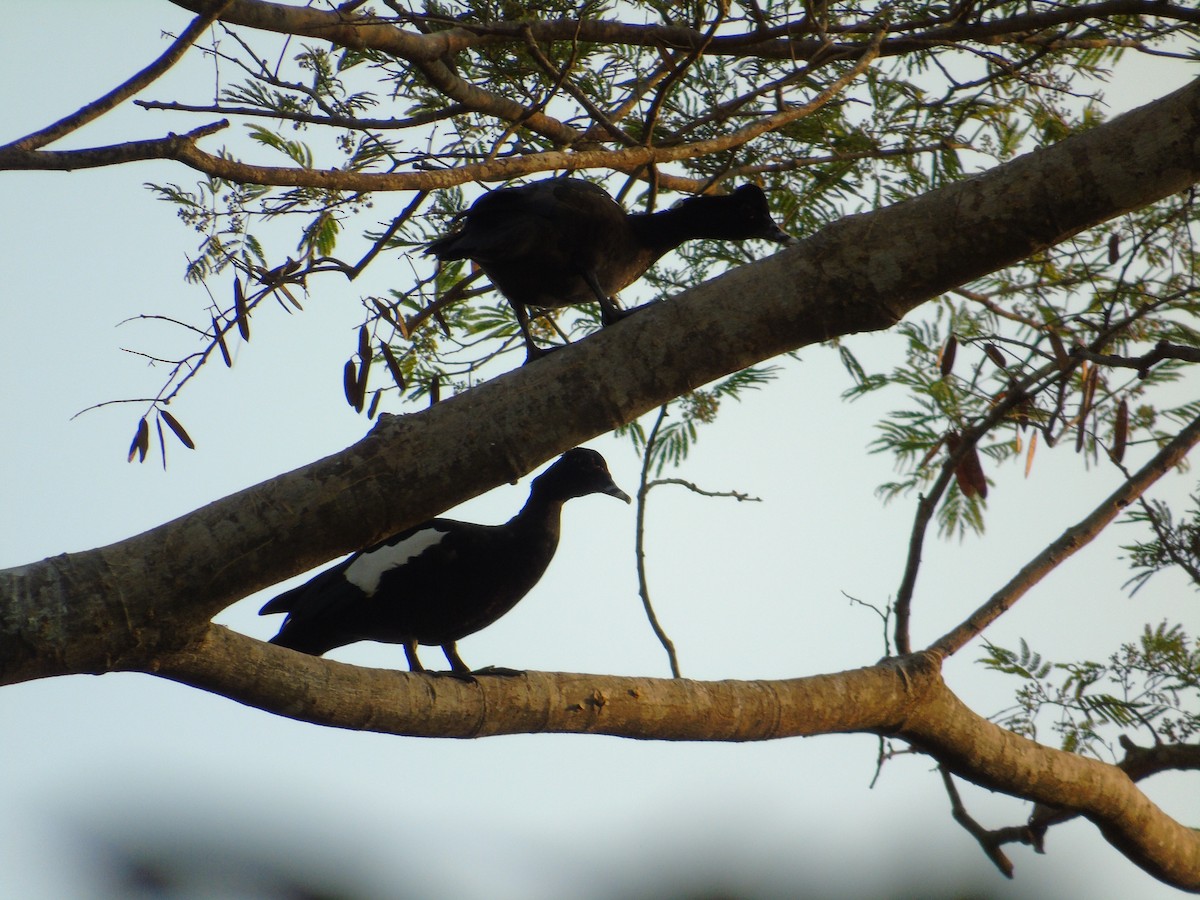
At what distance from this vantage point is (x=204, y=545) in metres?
2.03

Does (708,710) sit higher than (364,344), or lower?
lower

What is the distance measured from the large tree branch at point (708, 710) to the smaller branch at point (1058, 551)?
0.56 feet

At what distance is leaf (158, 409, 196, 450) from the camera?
2819 mm

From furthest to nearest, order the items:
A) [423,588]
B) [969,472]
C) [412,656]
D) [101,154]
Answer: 1. [412,656]
2. [423,588]
3. [969,472]
4. [101,154]

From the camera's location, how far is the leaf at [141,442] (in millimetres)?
2832

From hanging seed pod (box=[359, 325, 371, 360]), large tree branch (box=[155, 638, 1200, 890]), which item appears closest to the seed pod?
large tree branch (box=[155, 638, 1200, 890])

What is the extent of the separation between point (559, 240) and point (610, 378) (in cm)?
159

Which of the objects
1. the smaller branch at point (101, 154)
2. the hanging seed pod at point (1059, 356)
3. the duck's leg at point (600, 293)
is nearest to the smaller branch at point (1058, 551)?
the hanging seed pod at point (1059, 356)

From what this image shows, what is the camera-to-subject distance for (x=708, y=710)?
300cm

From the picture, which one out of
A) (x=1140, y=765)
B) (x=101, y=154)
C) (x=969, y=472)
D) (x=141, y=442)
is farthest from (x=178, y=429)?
(x=1140, y=765)

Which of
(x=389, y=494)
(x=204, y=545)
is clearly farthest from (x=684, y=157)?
(x=204, y=545)

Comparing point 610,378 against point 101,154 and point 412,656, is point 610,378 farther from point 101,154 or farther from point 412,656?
point 412,656

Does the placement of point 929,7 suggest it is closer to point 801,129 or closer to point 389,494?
point 801,129

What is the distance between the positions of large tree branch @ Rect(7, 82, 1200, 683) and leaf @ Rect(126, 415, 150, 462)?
874mm
